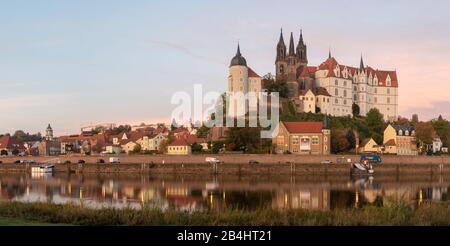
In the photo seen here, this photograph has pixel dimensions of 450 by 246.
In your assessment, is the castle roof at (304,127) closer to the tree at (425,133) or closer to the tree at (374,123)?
the tree at (374,123)

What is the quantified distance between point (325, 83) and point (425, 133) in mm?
21814

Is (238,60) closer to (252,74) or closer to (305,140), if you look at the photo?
(252,74)

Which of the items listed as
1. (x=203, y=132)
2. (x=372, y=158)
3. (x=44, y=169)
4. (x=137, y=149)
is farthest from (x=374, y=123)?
(x=44, y=169)

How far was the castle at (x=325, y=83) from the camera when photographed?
10025cm

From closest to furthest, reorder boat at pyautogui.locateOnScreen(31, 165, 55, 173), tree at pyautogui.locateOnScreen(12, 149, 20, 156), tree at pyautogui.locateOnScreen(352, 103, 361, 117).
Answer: boat at pyautogui.locateOnScreen(31, 165, 55, 173) < tree at pyautogui.locateOnScreen(12, 149, 20, 156) < tree at pyautogui.locateOnScreen(352, 103, 361, 117)

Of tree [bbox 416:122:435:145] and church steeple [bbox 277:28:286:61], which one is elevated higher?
church steeple [bbox 277:28:286:61]

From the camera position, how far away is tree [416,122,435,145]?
91125 millimetres

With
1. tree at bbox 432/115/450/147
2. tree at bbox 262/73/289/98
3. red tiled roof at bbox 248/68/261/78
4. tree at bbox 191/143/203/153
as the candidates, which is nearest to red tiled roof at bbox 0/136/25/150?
tree at bbox 191/143/203/153

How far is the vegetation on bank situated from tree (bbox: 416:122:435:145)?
7727 cm

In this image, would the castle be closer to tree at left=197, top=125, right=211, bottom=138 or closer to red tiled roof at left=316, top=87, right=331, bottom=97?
red tiled roof at left=316, top=87, right=331, bottom=97

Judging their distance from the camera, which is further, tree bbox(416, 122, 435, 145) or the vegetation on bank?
tree bbox(416, 122, 435, 145)

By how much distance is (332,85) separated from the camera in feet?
342
